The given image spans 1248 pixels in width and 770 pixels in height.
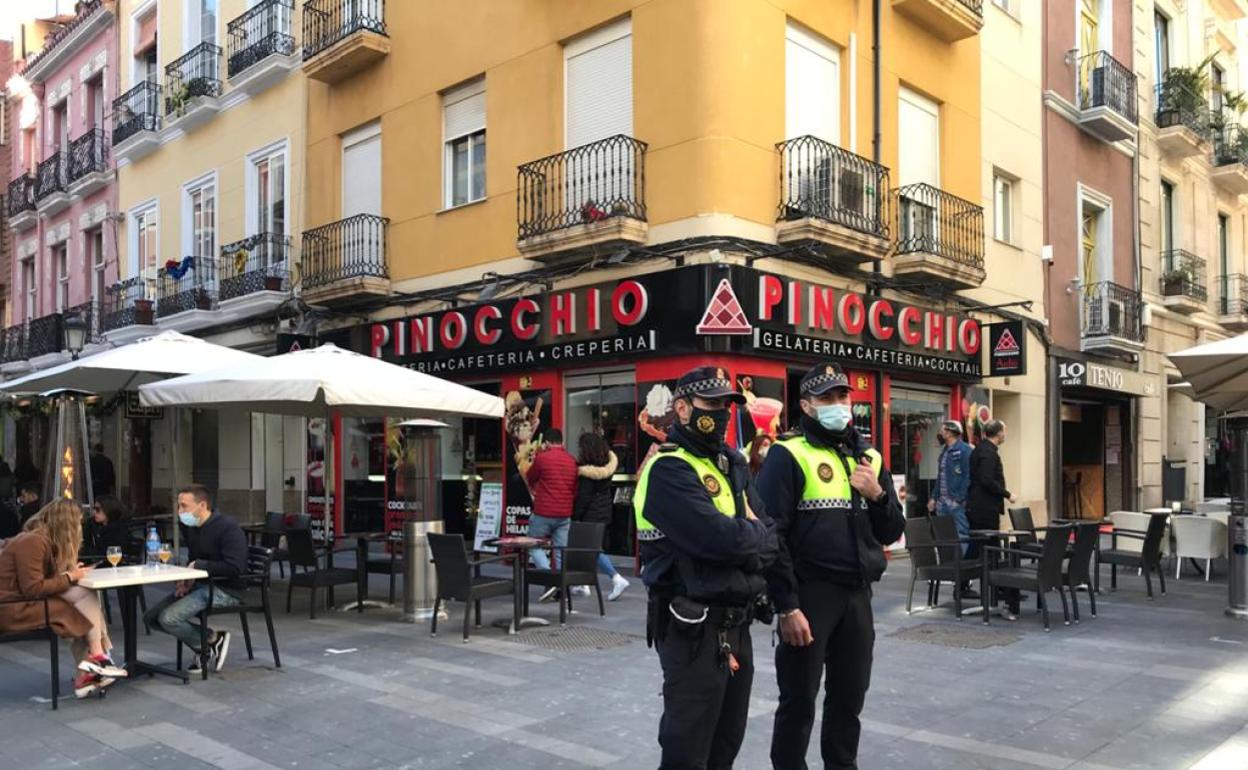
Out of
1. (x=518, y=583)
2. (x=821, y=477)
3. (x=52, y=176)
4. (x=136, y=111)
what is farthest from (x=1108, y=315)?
(x=52, y=176)

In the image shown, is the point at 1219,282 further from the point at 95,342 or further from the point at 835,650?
Answer: the point at 95,342

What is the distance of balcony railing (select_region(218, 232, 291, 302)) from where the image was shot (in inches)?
704

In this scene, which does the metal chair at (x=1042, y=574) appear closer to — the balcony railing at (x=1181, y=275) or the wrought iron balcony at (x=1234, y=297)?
the balcony railing at (x=1181, y=275)

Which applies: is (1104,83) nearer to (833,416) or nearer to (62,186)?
(833,416)

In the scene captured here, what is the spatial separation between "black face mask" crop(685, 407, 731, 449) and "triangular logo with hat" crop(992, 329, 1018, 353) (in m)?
13.3

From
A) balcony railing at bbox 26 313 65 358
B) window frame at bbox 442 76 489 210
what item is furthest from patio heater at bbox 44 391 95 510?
balcony railing at bbox 26 313 65 358

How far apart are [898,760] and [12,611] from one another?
17.5ft

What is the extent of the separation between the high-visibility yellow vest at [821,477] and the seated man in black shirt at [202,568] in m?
4.48

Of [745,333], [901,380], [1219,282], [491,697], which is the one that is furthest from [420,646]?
[1219,282]

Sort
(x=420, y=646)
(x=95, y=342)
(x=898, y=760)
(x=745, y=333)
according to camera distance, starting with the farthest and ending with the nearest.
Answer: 1. (x=95, y=342)
2. (x=745, y=333)
3. (x=420, y=646)
4. (x=898, y=760)

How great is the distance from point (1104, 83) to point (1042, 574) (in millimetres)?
13393

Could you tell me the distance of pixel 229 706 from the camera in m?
6.23

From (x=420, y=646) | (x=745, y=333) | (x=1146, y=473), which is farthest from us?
(x=1146, y=473)

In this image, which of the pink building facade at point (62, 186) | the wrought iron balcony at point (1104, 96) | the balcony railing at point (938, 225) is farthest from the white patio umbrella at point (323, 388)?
the pink building facade at point (62, 186)
